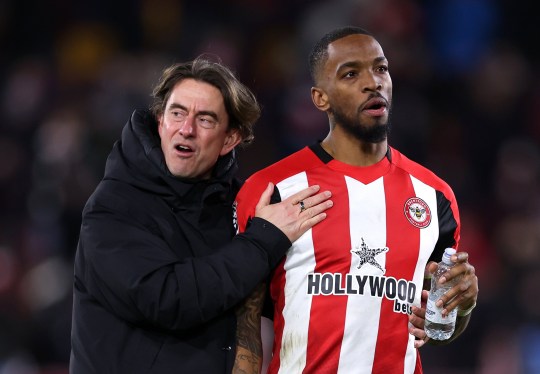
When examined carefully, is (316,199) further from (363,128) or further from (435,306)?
(435,306)

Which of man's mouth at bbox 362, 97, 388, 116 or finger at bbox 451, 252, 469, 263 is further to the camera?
man's mouth at bbox 362, 97, 388, 116

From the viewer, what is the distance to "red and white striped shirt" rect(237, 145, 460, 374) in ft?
11.5

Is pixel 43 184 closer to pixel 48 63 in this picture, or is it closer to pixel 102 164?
pixel 102 164

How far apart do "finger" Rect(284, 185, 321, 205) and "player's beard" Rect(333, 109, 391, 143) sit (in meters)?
0.26

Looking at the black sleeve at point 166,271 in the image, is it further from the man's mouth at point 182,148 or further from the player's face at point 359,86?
the player's face at point 359,86

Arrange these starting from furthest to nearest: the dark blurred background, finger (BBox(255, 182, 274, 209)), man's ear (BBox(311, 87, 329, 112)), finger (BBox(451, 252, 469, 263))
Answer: the dark blurred background → man's ear (BBox(311, 87, 329, 112)) → finger (BBox(255, 182, 274, 209)) → finger (BBox(451, 252, 469, 263))

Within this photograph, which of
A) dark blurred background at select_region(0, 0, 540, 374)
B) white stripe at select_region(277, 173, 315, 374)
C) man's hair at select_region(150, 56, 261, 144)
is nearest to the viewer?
white stripe at select_region(277, 173, 315, 374)

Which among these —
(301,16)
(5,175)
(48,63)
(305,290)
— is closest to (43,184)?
(5,175)

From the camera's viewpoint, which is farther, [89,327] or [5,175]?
[5,175]

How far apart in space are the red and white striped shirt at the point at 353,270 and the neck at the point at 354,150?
0.03 m

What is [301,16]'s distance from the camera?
Answer: 340 inches

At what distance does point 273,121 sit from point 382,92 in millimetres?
4172

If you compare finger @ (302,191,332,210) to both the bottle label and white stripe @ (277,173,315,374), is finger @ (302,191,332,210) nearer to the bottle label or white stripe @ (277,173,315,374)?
white stripe @ (277,173,315,374)

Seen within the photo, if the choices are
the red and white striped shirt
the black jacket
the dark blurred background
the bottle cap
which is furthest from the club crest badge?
the dark blurred background
